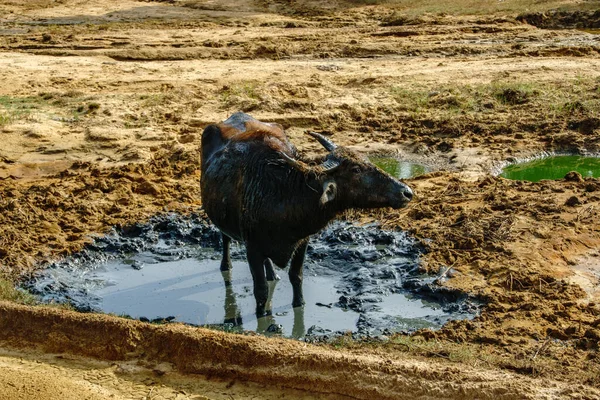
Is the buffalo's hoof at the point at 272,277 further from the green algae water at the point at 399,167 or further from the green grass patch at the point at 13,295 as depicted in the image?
the green algae water at the point at 399,167

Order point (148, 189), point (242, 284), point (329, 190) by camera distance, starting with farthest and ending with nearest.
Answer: point (148, 189), point (242, 284), point (329, 190)

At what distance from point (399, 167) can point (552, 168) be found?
2405mm

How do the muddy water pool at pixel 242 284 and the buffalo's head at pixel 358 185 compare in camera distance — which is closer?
the buffalo's head at pixel 358 185

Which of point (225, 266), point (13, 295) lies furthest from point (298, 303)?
point (13, 295)

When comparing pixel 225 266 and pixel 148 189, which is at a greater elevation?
pixel 148 189

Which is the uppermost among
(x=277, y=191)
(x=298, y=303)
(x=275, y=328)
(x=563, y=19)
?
(x=563, y=19)

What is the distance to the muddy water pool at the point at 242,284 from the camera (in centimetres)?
880

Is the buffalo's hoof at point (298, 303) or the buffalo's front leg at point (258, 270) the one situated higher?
the buffalo's front leg at point (258, 270)

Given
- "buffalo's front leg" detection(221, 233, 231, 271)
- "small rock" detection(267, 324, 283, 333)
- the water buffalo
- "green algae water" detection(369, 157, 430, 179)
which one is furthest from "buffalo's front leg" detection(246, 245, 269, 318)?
"green algae water" detection(369, 157, 430, 179)

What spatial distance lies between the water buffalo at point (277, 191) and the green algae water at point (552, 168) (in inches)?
219

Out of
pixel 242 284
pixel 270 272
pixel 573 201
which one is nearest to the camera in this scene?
pixel 270 272

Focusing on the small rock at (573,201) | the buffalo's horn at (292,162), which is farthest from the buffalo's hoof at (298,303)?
the small rock at (573,201)

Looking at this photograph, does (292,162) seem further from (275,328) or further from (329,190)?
(275,328)

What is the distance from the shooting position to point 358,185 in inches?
297
